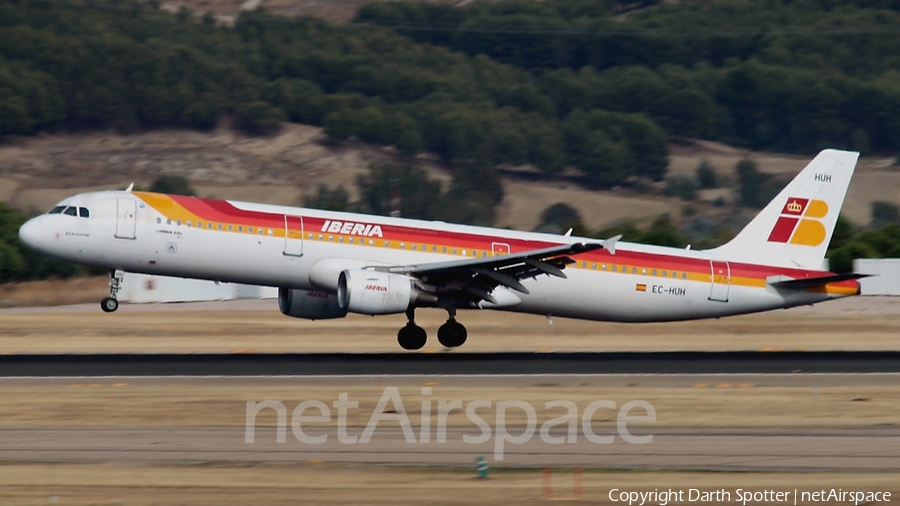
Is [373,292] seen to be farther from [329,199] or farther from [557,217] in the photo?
[557,217]

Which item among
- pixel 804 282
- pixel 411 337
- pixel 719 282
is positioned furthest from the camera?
pixel 719 282

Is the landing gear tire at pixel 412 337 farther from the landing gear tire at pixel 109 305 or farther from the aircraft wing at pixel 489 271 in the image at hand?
the landing gear tire at pixel 109 305

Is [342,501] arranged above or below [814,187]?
below

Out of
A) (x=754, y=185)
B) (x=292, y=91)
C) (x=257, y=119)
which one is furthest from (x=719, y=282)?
(x=292, y=91)

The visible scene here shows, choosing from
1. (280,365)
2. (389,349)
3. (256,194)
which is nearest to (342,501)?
(280,365)

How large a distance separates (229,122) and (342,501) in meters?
88.1

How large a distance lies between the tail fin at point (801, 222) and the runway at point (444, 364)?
3407mm

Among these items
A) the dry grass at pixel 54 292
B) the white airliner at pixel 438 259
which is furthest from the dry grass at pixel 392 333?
the dry grass at pixel 54 292

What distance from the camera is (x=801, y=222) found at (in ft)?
102

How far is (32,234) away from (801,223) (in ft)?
64.6

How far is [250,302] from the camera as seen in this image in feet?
151

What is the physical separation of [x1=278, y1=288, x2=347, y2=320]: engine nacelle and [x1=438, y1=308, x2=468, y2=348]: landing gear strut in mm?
2637

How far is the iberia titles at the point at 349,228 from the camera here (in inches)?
1081

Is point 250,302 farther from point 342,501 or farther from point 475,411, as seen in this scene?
point 342,501
